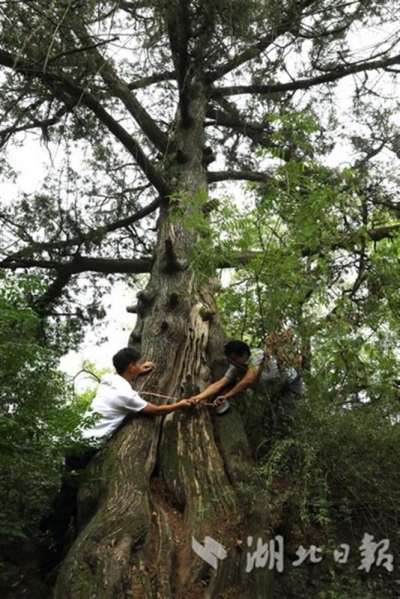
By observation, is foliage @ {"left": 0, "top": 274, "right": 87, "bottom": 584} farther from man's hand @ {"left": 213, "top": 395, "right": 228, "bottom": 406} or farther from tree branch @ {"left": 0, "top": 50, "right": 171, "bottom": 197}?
tree branch @ {"left": 0, "top": 50, "right": 171, "bottom": 197}

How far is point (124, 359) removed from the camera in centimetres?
475

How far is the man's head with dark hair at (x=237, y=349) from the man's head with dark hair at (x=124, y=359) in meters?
0.73

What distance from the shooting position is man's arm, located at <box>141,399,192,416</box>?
455cm

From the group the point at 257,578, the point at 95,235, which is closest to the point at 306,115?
the point at 257,578

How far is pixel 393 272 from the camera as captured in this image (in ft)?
15.9

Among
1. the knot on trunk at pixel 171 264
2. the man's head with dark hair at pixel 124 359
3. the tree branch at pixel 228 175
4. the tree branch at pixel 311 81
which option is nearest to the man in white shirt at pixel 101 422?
the man's head with dark hair at pixel 124 359

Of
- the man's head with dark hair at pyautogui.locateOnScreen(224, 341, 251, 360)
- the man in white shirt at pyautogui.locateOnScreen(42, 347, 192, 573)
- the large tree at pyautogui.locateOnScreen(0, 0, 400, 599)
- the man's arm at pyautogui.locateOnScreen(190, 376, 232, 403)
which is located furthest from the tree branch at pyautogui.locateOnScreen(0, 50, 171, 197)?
the man's arm at pyautogui.locateOnScreen(190, 376, 232, 403)

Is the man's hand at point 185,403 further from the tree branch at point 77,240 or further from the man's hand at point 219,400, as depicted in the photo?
the tree branch at point 77,240

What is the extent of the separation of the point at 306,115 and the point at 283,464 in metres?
2.65

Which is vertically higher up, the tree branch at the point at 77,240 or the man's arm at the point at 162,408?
the tree branch at the point at 77,240

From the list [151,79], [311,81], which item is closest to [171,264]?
[151,79]

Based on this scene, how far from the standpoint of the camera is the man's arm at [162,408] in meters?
4.55

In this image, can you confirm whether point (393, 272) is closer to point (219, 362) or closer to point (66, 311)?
point (219, 362)

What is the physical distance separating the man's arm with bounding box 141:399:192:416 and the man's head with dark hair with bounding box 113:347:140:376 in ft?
1.18
